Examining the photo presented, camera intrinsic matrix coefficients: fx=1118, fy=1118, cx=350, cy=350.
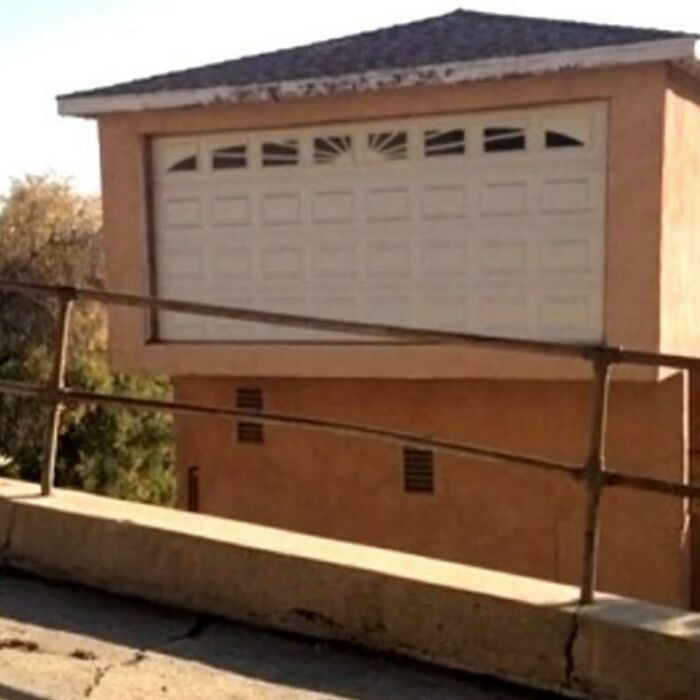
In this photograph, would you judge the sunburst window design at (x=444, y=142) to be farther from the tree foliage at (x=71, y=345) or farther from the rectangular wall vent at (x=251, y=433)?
the tree foliage at (x=71, y=345)

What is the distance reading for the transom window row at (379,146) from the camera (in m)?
9.50

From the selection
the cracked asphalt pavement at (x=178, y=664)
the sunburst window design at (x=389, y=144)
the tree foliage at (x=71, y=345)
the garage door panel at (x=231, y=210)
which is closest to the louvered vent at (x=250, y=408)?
the garage door panel at (x=231, y=210)

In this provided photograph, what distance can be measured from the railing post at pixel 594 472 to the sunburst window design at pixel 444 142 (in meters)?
6.50

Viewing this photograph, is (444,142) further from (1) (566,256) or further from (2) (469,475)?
(2) (469,475)

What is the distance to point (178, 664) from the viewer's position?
3.52m

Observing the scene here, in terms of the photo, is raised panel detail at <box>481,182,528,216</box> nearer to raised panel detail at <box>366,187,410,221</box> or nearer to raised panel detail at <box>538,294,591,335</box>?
raised panel detail at <box>366,187,410,221</box>

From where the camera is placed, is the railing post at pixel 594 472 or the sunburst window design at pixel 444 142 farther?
the sunburst window design at pixel 444 142

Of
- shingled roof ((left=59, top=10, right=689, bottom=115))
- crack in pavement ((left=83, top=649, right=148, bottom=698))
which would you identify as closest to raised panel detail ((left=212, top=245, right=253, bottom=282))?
shingled roof ((left=59, top=10, right=689, bottom=115))

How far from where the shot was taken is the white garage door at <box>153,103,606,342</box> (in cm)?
945

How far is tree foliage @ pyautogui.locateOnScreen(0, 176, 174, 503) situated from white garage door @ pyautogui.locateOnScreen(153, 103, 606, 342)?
37.1ft

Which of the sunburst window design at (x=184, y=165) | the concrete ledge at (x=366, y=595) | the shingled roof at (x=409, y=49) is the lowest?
the concrete ledge at (x=366, y=595)

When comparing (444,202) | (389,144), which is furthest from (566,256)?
(389,144)

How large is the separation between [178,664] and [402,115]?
6975 millimetres

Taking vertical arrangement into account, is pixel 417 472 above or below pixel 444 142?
below
